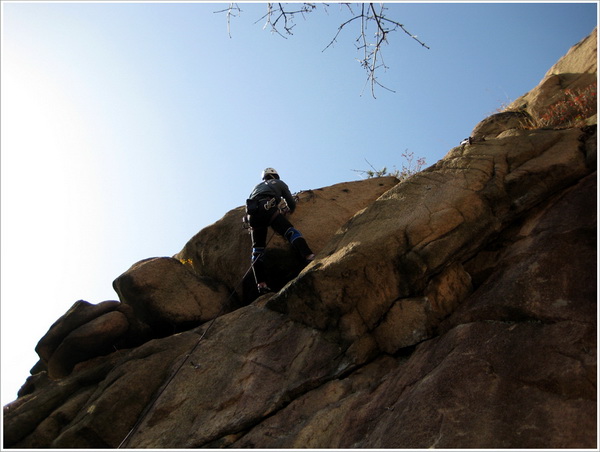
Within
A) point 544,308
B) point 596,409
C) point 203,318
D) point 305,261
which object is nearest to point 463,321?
point 544,308

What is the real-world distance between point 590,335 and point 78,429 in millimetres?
5920

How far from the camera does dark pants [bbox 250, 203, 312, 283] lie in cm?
777

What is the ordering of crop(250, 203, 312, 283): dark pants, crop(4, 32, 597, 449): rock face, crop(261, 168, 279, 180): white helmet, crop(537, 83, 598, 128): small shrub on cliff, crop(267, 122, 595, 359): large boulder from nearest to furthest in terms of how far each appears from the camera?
crop(4, 32, 597, 449): rock face, crop(267, 122, 595, 359): large boulder, crop(537, 83, 598, 128): small shrub on cliff, crop(250, 203, 312, 283): dark pants, crop(261, 168, 279, 180): white helmet

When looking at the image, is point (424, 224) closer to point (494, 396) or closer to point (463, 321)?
point (463, 321)

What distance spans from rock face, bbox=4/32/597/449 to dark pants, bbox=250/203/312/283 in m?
0.42

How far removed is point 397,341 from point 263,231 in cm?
353

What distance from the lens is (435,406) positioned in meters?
Result: 3.95

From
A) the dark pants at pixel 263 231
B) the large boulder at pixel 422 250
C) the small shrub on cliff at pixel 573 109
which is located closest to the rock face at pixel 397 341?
the large boulder at pixel 422 250

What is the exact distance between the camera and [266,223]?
26.5 feet

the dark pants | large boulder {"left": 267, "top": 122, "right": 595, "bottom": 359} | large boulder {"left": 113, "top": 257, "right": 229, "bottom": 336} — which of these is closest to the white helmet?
the dark pants

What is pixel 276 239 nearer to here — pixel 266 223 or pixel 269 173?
pixel 266 223

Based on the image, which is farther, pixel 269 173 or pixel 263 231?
pixel 269 173

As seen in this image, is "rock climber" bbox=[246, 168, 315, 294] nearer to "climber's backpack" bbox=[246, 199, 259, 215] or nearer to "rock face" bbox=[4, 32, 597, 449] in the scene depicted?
"climber's backpack" bbox=[246, 199, 259, 215]

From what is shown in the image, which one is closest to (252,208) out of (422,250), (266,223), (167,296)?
(266,223)
